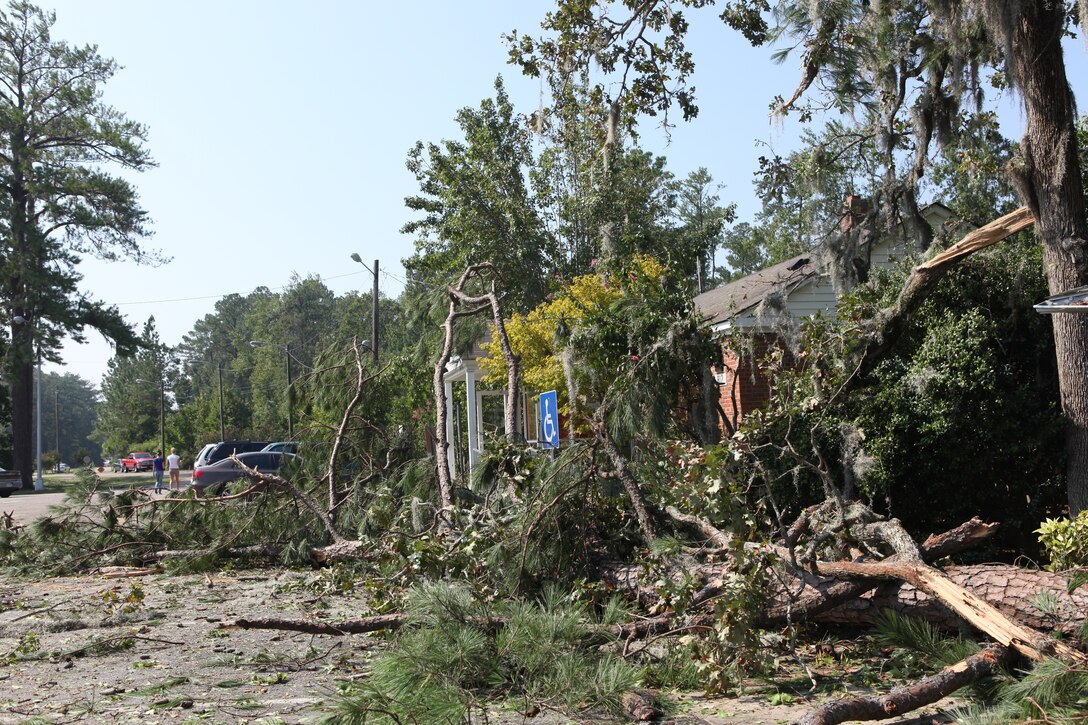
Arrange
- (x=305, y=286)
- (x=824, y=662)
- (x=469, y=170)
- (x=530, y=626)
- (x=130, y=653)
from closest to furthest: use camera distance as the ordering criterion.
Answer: (x=530, y=626) → (x=824, y=662) → (x=130, y=653) → (x=469, y=170) → (x=305, y=286)

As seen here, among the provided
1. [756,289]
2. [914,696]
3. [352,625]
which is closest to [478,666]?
[352,625]

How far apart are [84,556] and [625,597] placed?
280 inches

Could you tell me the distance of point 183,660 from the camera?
6.62m

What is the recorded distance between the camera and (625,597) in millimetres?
7074

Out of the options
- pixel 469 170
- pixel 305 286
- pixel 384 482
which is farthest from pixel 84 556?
pixel 305 286

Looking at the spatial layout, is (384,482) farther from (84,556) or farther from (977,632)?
(977,632)

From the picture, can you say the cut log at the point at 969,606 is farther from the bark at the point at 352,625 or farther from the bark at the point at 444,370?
the bark at the point at 444,370

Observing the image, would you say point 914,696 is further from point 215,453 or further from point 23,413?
point 23,413

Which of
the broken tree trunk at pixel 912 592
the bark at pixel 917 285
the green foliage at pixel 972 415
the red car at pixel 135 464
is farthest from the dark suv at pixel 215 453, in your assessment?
the red car at pixel 135 464

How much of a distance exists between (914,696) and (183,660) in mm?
4625

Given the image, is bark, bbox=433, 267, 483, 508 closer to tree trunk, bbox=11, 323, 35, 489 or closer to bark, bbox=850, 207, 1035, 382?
bark, bbox=850, 207, 1035, 382

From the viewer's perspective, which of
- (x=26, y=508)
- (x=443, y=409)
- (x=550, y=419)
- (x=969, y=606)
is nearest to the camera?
(x=969, y=606)

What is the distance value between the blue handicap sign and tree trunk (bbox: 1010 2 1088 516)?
14.0 feet

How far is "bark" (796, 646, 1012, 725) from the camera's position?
4.31 meters
